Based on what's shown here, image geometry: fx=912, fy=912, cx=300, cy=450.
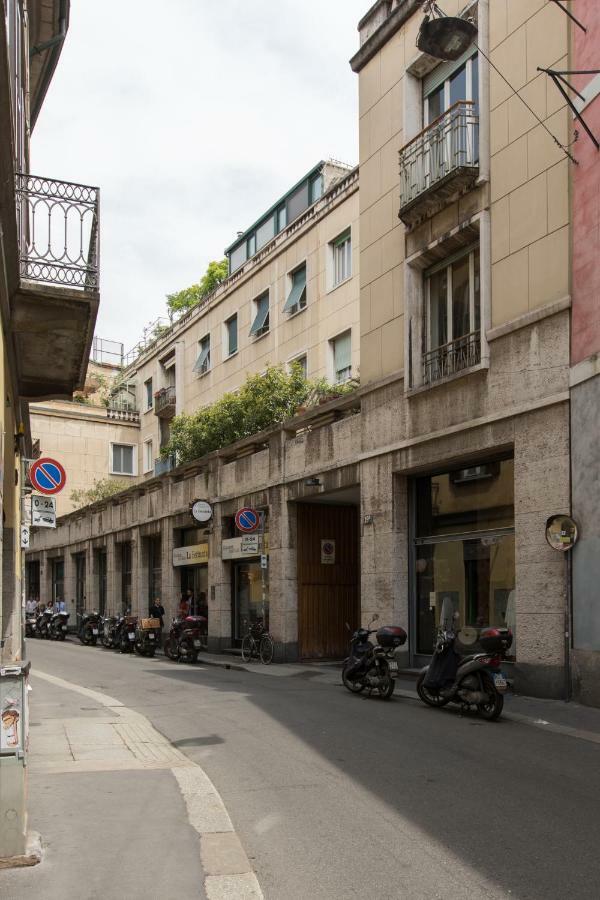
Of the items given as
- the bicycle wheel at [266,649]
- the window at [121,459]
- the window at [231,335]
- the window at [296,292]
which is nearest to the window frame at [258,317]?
the window at [296,292]

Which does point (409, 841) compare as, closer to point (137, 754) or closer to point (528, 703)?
point (137, 754)

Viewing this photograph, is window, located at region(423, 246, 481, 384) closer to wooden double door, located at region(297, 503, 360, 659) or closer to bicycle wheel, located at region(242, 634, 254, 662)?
wooden double door, located at region(297, 503, 360, 659)

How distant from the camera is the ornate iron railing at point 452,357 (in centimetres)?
1530

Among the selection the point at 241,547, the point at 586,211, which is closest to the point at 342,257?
the point at 241,547

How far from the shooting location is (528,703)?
480 inches

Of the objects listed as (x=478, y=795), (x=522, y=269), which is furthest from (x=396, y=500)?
(x=478, y=795)

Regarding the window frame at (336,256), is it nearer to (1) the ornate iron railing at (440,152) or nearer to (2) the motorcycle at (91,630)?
(1) the ornate iron railing at (440,152)

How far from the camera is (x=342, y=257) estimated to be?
1029 inches

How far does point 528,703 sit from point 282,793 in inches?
237

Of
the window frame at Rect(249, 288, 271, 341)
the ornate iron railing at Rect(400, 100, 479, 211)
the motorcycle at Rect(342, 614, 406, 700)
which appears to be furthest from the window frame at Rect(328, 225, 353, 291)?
the motorcycle at Rect(342, 614, 406, 700)

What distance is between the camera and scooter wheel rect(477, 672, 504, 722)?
10812mm

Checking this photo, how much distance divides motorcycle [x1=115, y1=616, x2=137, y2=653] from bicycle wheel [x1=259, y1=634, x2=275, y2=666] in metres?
6.17

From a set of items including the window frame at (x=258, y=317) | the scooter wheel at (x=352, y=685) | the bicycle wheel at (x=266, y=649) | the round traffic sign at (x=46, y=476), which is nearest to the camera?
the scooter wheel at (x=352, y=685)

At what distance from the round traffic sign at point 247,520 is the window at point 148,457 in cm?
2290
